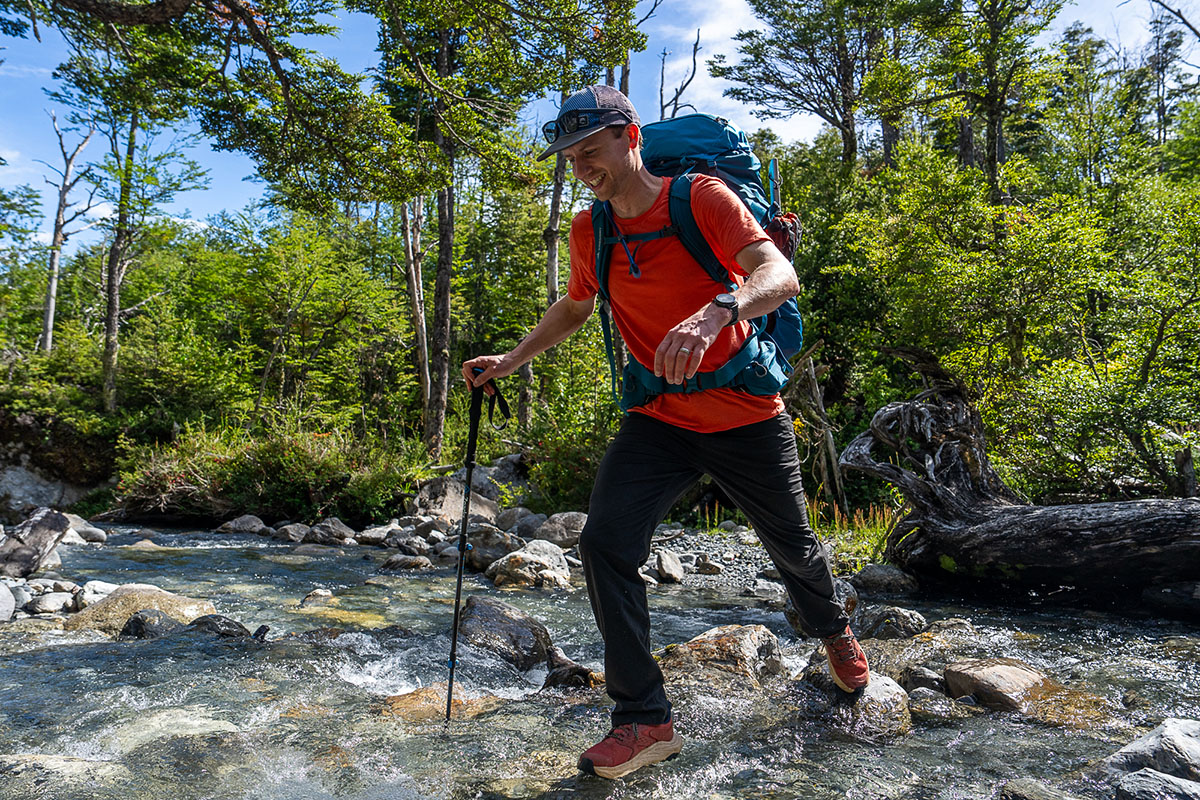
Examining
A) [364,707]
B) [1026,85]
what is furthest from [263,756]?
[1026,85]

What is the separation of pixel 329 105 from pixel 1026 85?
45.6 ft

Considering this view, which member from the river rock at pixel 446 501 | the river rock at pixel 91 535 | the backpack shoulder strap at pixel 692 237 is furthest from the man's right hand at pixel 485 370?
the river rock at pixel 91 535

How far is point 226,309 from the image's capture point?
26016 mm

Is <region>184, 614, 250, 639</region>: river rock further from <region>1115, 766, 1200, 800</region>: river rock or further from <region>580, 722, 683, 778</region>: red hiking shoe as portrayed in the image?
<region>1115, 766, 1200, 800</region>: river rock

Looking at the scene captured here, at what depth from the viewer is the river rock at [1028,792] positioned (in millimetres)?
2273

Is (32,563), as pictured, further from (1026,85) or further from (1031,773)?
(1026,85)

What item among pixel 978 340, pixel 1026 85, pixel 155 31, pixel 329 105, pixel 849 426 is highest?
pixel 1026 85

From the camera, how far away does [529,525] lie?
11.2m

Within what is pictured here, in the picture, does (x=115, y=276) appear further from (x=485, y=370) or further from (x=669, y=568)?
(x=485, y=370)

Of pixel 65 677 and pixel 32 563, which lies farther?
pixel 32 563

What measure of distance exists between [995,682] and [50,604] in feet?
21.4

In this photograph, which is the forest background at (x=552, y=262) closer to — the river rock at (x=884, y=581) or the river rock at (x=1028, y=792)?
the river rock at (x=884, y=581)

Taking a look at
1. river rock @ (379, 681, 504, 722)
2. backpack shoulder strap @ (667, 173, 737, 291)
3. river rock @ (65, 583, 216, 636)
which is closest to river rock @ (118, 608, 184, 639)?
river rock @ (65, 583, 216, 636)

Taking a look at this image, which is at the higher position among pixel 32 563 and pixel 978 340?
pixel 978 340
